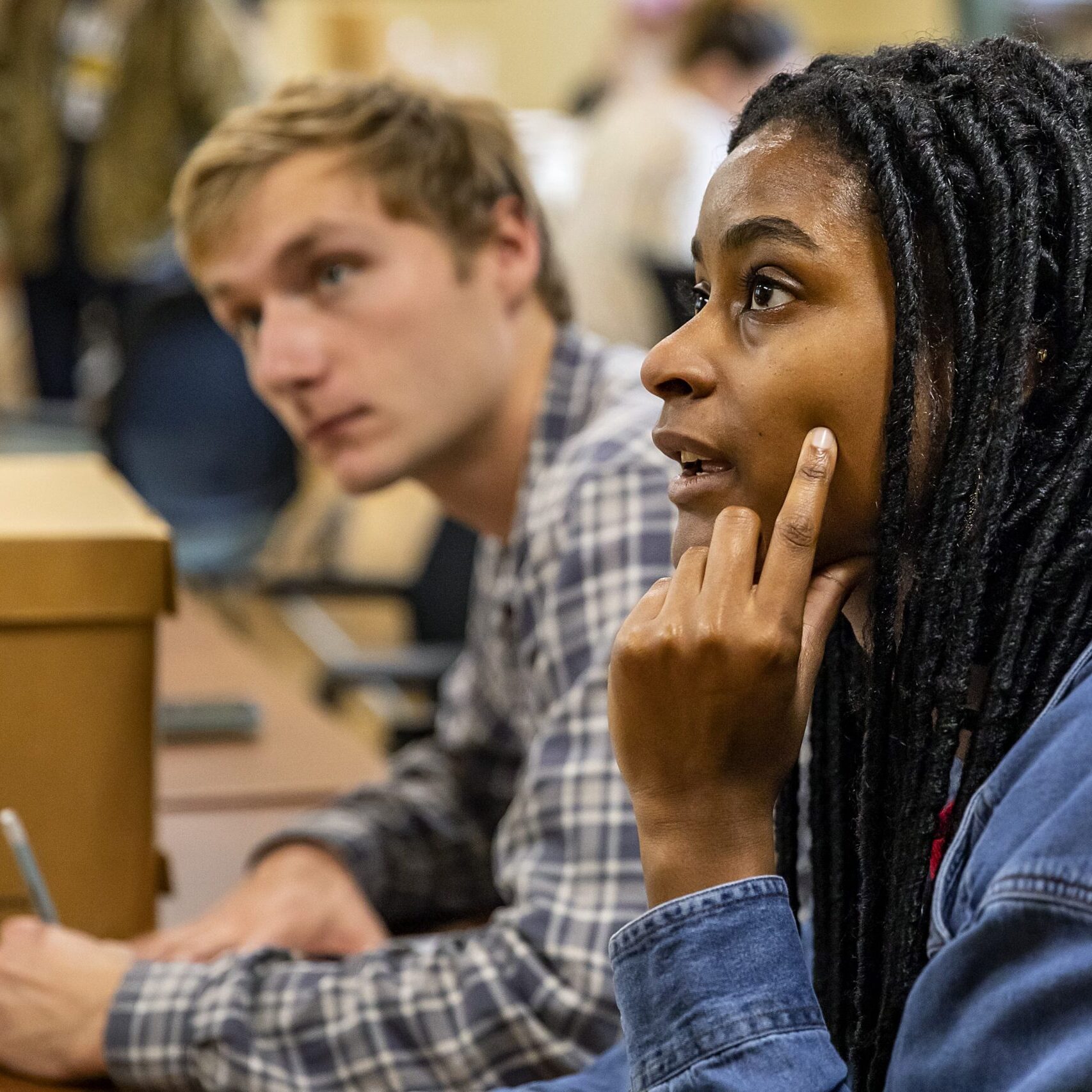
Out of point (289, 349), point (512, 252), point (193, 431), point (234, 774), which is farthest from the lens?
point (193, 431)

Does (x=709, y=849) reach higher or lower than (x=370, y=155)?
lower

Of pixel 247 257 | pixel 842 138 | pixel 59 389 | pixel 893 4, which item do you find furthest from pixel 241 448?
pixel 893 4

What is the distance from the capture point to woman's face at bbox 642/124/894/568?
77cm

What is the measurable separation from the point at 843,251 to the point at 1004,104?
0.36 feet

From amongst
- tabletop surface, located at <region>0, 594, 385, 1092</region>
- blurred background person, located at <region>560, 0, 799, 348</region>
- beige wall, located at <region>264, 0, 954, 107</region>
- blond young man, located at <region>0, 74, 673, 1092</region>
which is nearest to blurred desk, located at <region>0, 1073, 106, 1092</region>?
blond young man, located at <region>0, 74, 673, 1092</region>

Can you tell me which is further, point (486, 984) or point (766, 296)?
point (486, 984)

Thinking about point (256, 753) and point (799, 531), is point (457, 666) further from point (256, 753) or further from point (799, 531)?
point (799, 531)

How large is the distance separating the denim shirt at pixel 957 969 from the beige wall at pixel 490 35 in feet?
26.7

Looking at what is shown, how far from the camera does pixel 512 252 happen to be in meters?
1.55

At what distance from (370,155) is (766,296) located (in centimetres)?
74

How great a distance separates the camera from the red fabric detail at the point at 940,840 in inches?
30.8

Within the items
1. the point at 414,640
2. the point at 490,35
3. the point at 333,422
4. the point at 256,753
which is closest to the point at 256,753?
the point at 256,753

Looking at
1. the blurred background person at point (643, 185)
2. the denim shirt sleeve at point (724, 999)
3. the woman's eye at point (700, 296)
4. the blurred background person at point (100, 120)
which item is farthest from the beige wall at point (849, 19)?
the denim shirt sleeve at point (724, 999)

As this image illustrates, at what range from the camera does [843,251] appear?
77 centimetres
